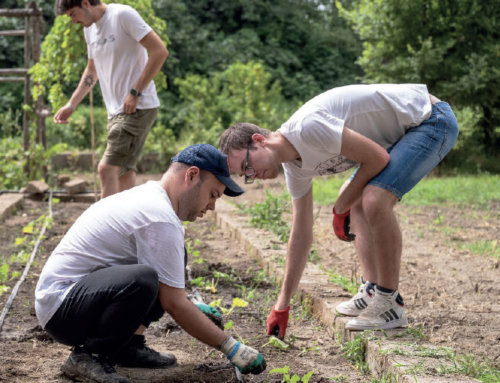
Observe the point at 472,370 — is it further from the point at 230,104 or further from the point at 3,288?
the point at 230,104

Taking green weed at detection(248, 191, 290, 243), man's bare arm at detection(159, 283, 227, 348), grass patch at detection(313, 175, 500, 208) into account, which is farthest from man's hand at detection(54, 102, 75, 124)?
grass patch at detection(313, 175, 500, 208)

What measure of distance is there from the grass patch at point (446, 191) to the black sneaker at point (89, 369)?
191 inches

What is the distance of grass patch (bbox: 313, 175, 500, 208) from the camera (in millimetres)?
7270

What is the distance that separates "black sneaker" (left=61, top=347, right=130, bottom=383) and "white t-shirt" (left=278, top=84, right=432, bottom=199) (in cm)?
123

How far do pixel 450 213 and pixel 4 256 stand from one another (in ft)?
13.9

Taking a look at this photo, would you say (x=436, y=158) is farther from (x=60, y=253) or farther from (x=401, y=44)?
(x=401, y=44)

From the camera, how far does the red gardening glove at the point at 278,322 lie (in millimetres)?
3326

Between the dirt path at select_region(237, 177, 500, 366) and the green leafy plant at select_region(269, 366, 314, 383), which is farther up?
the green leafy plant at select_region(269, 366, 314, 383)

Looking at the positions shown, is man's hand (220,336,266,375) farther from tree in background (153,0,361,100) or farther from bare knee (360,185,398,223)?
tree in background (153,0,361,100)

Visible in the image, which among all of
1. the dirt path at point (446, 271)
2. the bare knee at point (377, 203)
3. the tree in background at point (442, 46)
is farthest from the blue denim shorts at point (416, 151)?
the tree in background at point (442, 46)

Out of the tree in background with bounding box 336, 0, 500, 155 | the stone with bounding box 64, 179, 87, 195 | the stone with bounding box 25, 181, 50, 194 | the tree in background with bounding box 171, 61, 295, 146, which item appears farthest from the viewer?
the tree in background with bounding box 171, 61, 295, 146

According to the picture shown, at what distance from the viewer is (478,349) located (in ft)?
9.84

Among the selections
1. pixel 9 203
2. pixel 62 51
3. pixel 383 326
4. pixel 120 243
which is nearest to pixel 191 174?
pixel 120 243

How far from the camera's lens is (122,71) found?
197 inches
